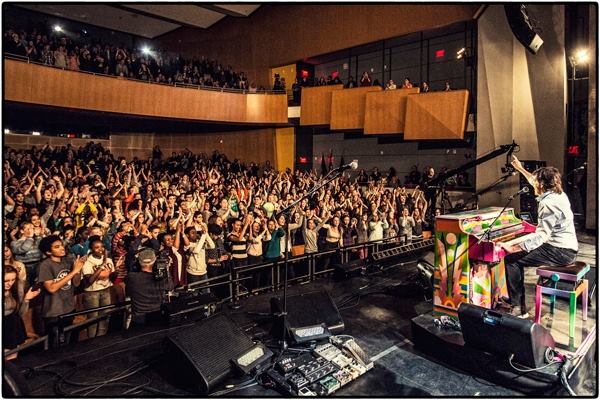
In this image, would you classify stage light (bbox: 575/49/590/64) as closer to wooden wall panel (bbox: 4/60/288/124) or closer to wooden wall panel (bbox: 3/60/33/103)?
wooden wall panel (bbox: 4/60/288/124)

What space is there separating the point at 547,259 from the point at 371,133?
308 inches

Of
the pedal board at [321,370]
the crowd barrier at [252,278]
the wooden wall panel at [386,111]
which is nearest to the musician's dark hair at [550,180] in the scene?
the pedal board at [321,370]

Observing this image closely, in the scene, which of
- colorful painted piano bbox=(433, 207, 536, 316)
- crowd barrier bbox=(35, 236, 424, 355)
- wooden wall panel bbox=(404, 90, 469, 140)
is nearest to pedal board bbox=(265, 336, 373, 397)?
colorful painted piano bbox=(433, 207, 536, 316)

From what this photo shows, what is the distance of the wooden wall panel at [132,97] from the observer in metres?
8.70

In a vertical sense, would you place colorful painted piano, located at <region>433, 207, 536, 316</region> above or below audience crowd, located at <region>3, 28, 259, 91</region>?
below

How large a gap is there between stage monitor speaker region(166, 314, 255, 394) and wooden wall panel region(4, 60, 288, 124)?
8681 mm

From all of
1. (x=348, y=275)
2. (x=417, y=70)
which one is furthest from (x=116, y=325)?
(x=417, y=70)

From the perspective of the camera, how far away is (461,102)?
9.15 metres

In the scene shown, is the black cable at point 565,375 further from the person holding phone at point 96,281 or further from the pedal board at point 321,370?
the person holding phone at point 96,281

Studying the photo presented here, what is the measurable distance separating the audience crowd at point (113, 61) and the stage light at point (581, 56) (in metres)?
8.62

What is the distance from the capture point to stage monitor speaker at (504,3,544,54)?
21.0 feet

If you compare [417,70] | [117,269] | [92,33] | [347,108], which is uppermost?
[92,33]

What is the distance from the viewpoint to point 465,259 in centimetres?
313

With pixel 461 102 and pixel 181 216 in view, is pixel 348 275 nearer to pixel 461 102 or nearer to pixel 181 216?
pixel 181 216
